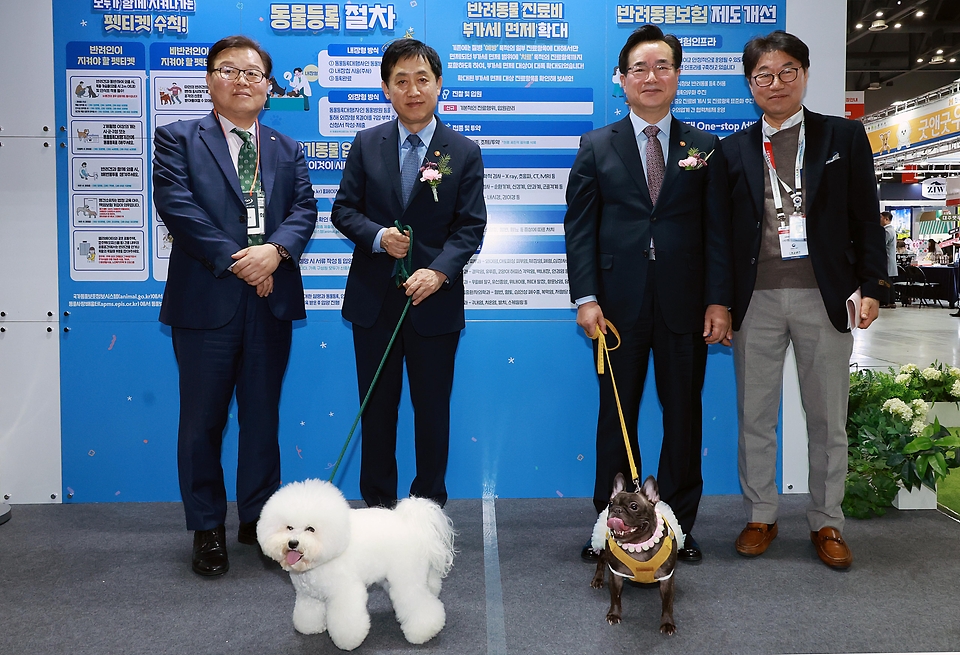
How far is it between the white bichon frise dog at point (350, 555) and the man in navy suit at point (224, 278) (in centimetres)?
76

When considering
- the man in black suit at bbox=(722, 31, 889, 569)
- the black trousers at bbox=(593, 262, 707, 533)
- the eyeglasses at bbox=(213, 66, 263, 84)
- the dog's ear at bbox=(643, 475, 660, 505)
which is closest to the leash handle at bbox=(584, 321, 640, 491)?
the black trousers at bbox=(593, 262, 707, 533)

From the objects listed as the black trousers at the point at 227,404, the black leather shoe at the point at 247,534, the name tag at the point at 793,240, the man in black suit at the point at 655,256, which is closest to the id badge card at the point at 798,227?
the name tag at the point at 793,240

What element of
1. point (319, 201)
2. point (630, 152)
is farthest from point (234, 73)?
point (630, 152)

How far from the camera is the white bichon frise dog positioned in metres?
1.81

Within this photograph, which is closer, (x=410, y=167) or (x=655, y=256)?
(x=655, y=256)

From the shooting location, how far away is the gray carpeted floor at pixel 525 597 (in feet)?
6.66

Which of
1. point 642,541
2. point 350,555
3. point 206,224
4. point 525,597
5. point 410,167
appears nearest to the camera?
point 350,555

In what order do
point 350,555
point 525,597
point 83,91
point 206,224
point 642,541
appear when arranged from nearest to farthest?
point 350,555 < point 642,541 < point 525,597 < point 206,224 < point 83,91

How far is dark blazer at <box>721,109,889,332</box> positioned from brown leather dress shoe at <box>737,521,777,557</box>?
2.71ft

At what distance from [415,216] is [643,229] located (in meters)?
0.86

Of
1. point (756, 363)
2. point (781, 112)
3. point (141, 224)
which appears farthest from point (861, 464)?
point (141, 224)

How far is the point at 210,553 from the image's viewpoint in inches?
101

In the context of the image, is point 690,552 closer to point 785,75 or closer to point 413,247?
point 413,247

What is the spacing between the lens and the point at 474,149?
2793 millimetres
